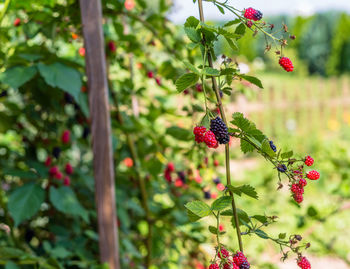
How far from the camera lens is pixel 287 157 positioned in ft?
1.91

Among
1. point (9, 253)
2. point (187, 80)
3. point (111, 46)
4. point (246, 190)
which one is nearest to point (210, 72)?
point (187, 80)

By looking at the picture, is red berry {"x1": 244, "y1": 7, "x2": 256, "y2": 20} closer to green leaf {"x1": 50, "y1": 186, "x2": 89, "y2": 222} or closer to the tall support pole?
the tall support pole

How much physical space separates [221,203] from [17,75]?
2.28 feet

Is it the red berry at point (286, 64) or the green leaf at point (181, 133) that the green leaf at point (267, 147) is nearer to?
the red berry at point (286, 64)

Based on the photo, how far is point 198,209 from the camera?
1.82 feet

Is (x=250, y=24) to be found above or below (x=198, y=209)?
above

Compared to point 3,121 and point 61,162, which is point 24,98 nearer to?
point 3,121

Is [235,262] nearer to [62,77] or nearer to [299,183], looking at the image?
[299,183]

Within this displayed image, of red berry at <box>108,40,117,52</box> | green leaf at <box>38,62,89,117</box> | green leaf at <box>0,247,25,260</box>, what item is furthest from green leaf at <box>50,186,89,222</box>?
red berry at <box>108,40,117,52</box>

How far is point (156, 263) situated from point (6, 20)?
3.58 feet

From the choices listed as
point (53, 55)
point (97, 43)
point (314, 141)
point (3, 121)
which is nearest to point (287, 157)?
point (97, 43)

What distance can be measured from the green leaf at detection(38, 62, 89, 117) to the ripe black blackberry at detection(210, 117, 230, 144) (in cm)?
56

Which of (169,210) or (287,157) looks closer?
(287,157)

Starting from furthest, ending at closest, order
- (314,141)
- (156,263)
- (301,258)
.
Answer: (314,141)
(156,263)
(301,258)
